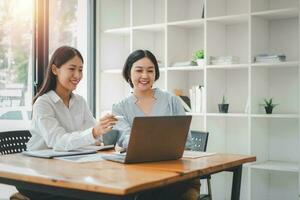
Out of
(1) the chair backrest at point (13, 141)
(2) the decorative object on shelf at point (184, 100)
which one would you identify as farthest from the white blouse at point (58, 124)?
(2) the decorative object on shelf at point (184, 100)

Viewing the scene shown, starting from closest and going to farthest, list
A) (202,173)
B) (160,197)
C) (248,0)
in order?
1. (202,173)
2. (160,197)
3. (248,0)

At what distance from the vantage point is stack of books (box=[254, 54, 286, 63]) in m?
3.44

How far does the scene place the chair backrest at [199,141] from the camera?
2783mm

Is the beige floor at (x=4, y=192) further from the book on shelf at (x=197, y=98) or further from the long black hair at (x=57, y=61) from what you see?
the book on shelf at (x=197, y=98)

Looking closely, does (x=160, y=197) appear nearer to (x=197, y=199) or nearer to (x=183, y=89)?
(x=197, y=199)

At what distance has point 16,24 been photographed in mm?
3783

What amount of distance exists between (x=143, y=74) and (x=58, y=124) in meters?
0.67

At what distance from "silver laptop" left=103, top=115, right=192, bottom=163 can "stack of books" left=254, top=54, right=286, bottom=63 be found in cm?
171

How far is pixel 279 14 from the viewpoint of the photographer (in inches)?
137

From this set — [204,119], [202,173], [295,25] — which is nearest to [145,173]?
[202,173]

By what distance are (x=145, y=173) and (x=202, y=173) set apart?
25 centimetres

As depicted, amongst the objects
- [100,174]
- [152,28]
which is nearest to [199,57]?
[152,28]

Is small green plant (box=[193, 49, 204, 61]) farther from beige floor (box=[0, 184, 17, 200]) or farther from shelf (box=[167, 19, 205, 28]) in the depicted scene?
beige floor (box=[0, 184, 17, 200])

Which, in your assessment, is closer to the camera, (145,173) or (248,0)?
(145,173)
